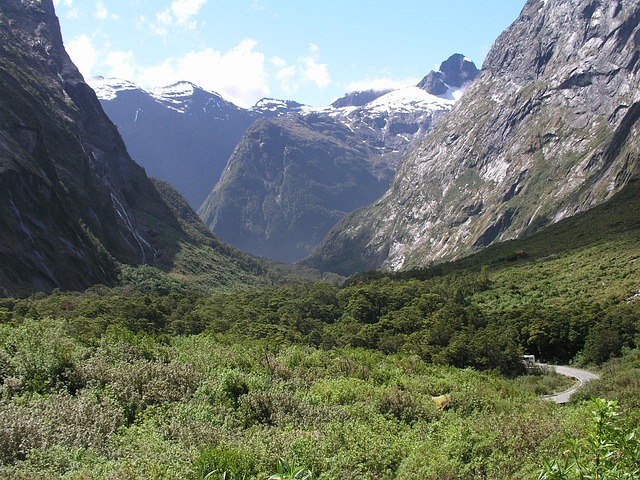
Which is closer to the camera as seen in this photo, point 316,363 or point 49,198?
point 316,363

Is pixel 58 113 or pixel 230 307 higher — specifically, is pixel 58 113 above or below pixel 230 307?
above

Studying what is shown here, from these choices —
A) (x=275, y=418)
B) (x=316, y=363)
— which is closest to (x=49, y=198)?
(x=316, y=363)

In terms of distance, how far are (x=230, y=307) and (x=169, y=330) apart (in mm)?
25663

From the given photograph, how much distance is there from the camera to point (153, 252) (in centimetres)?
19900

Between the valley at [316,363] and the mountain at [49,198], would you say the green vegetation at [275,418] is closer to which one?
the valley at [316,363]

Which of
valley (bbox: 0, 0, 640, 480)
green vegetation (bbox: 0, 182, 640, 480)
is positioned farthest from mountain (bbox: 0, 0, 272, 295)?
green vegetation (bbox: 0, 182, 640, 480)

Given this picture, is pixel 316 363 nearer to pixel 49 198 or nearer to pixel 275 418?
pixel 275 418

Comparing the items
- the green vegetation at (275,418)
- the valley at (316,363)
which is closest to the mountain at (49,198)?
the valley at (316,363)

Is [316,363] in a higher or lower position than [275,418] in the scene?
higher

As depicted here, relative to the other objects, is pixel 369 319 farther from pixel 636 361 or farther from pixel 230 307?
pixel 636 361

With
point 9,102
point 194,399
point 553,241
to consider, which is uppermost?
point 9,102

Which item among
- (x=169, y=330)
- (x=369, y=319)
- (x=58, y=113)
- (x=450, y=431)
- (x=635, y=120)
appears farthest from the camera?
(x=58, y=113)

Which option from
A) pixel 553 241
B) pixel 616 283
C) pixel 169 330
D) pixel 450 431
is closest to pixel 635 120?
pixel 553 241

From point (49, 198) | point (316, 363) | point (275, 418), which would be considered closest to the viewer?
point (275, 418)
